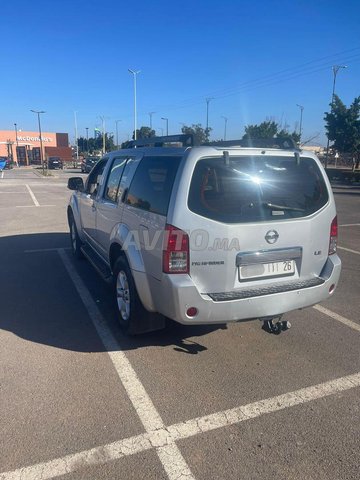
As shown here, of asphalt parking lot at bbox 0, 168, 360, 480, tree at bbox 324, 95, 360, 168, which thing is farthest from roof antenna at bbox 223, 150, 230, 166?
tree at bbox 324, 95, 360, 168

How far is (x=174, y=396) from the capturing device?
3061 millimetres

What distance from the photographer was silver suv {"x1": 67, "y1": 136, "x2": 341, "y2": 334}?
3.15m

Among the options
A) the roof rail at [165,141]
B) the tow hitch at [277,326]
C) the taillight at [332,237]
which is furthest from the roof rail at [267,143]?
the tow hitch at [277,326]

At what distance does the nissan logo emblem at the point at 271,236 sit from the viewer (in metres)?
3.30

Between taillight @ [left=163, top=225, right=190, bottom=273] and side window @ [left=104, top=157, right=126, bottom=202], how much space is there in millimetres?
1643

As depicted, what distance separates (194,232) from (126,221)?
46.7 inches

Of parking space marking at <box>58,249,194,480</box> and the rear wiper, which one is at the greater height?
the rear wiper

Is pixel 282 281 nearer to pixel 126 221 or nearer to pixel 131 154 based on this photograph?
pixel 126 221

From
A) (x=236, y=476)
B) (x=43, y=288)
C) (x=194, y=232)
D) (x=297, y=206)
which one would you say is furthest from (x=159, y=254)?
(x=43, y=288)

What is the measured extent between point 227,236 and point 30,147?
7436 centimetres

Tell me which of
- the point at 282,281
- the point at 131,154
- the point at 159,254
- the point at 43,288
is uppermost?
the point at 131,154

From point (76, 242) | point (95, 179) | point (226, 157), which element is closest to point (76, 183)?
point (95, 179)

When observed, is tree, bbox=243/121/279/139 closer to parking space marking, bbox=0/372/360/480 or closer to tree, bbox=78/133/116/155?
tree, bbox=78/133/116/155

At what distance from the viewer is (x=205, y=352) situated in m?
3.76
